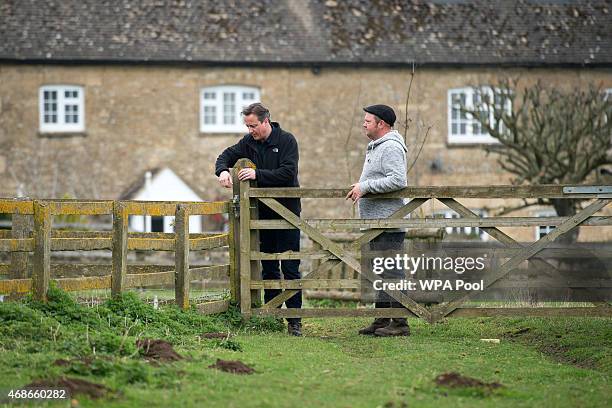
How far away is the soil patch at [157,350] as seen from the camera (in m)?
8.38

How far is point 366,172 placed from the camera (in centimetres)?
1118

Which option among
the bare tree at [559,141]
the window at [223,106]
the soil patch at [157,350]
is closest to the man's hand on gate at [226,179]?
the soil patch at [157,350]

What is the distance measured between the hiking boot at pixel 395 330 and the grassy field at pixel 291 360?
0.45ft

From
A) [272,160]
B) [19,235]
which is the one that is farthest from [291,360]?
[19,235]

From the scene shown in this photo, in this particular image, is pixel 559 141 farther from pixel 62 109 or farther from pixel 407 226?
pixel 407 226

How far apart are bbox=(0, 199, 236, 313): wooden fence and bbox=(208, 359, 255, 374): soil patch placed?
7.09 feet

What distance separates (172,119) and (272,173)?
2070 centimetres

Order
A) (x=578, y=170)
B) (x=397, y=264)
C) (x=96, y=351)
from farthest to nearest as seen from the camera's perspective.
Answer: (x=578, y=170), (x=397, y=264), (x=96, y=351)

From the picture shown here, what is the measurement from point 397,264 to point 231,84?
21147 millimetres

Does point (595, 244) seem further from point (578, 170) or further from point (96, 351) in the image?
point (578, 170)

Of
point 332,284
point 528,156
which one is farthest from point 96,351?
point 528,156

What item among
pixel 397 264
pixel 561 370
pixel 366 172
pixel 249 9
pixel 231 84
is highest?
pixel 249 9

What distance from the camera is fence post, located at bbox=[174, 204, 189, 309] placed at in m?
11.0

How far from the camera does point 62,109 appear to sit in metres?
31.6
